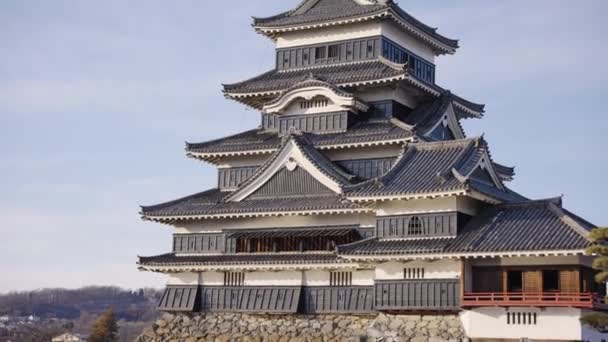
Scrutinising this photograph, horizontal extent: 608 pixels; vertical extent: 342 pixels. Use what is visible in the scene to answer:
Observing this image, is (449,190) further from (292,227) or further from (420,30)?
(420,30)

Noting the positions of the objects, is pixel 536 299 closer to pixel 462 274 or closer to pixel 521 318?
pixel 521 318

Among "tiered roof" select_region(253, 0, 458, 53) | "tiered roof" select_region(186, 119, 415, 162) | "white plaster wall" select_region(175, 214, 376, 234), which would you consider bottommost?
"white plaster wall" select_region(175, 214, 376, 234)

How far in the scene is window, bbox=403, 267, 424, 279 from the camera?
3259 centimetres

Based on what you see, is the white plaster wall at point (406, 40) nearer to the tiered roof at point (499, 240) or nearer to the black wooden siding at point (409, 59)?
the black wooden siding at point (409, 59)

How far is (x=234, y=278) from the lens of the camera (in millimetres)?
38156

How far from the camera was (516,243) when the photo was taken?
98.9 feet

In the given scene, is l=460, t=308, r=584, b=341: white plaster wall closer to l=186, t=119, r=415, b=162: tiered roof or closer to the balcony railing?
the balcony railing

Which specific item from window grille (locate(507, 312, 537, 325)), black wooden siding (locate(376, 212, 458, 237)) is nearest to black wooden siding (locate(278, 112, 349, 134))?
black wooden siding (locate(376, 212, 458, 237))

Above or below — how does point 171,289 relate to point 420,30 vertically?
below

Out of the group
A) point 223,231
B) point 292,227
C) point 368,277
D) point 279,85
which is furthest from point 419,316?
point 279,85

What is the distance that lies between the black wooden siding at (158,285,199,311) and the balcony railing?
13.1m

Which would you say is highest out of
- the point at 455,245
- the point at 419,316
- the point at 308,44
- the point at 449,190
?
the point at 308,44

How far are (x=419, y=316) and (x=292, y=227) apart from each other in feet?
24.5

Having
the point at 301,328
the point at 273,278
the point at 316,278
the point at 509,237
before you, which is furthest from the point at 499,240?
the point at 273,278
